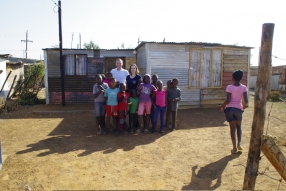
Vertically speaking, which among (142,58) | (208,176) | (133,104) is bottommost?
(208,176)

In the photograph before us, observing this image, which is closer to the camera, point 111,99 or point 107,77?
point 111,99

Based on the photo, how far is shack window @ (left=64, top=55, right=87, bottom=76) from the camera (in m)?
10.9

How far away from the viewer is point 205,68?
9.61 metres

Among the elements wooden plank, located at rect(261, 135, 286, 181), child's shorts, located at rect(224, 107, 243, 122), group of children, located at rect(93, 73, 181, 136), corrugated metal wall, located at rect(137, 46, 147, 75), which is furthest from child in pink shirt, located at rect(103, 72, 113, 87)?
wooden plank, located at rect(261, 135, 286, 181)

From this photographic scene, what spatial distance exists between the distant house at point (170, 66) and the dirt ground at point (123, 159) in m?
2.85

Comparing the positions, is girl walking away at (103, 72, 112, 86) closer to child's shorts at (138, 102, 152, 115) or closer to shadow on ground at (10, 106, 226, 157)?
child's shorts at (138, 102, 152, 115)

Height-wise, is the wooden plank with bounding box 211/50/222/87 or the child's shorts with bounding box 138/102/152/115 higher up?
the wooden plank with bounding box 211/50/222/87

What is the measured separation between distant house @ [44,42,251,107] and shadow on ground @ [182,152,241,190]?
5389mm

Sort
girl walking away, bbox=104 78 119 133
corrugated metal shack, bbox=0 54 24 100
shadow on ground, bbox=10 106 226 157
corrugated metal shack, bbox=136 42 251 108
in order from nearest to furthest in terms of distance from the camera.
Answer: shadow on ground, bbox=10 106 226 157 < girl walking away, bbox=104 78 119 133 < corrugated metal shack, bbox=136 42 251 108 < corrugated metal shack, bbox=0 54 24 100

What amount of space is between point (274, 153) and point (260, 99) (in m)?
0.75

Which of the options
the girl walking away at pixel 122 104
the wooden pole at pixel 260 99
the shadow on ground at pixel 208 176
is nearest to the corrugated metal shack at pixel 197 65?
the girl walking away at pixel 122 104

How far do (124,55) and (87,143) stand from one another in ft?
21.5

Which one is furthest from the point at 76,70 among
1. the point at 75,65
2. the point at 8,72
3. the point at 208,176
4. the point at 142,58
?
the point at 208,176

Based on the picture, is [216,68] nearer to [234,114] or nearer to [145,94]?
[145,94]
